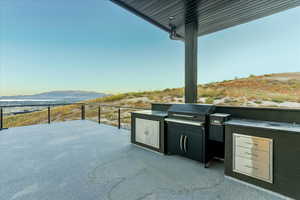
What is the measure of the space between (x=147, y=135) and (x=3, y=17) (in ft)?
18.9

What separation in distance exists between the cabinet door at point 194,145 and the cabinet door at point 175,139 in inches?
3.8

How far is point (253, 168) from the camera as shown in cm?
164

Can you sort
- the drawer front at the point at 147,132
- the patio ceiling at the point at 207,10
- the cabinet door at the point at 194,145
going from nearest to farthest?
the cabinet door at the point at 194,145 → the patio ceiling at the point at 207,10 → the drawer front at the point at 147,132

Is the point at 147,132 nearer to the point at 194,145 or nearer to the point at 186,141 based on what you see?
the point at 186,141

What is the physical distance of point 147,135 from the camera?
2830mm

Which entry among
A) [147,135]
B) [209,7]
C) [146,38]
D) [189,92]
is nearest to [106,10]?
[146,38]

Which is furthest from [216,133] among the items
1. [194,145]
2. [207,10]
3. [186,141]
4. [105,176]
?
[207,10]

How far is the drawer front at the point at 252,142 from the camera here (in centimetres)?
155

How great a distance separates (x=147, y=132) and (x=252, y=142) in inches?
71.7

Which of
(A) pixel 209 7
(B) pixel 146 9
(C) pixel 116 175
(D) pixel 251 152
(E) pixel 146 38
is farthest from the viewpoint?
(E) pixel 146 38

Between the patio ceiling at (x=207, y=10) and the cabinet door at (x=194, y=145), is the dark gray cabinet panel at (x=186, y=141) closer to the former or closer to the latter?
the cabinet door at (x=194, y=145)

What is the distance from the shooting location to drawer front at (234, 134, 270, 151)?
1549mm

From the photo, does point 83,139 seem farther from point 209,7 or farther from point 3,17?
point 3,17

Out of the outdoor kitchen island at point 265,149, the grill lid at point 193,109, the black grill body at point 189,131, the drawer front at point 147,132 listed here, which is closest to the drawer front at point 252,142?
the outdoor kitchen island at point 265,149
